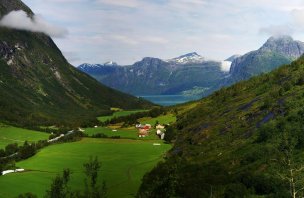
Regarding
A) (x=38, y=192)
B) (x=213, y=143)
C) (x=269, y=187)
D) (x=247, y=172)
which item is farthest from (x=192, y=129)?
(x=269, y=187)

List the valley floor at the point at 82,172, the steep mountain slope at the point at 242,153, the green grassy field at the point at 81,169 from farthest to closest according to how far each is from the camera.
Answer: the green grassy field at the point at 81,169
the valley floor at the point at 82,172
the steep mountain slope at the point at 242,153

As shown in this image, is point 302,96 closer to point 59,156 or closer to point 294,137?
point 294,137

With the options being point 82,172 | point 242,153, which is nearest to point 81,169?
point 82,172

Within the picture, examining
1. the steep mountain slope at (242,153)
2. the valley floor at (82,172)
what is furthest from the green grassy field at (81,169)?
the steep mountain slope at (242,153)

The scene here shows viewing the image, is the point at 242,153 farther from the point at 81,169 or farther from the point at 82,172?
the point at 81,169

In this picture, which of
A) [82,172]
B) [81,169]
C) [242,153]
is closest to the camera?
[242,153]

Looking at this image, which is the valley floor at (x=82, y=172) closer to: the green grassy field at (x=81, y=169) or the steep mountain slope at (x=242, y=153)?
the green grassy field at (x=81, y=169)

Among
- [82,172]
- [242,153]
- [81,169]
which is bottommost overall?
[82,172]
